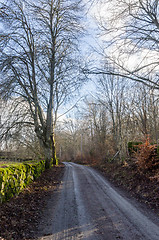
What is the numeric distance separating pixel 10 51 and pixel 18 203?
31.4 ft

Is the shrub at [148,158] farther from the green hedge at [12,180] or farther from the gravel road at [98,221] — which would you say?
A: the green hedge at [12,180]

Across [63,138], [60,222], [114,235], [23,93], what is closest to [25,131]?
[23,93]

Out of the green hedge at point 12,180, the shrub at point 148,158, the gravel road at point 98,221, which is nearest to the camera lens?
the gravel road at point 98,221

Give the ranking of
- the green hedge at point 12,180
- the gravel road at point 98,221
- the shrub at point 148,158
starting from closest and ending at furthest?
the gravel road at point 98,221 < the green hedge at point 12,180 < the shrub at point 148,158

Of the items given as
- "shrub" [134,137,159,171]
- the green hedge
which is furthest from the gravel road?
"shrub" [134,137,159,171]

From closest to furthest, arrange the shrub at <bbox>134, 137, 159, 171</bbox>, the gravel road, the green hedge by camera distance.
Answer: the gravel road < the green hedge < the shrub at <bbox>134, 137, 159, 171</bbox>

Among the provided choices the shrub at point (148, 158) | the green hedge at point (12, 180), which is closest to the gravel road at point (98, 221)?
the green hedge at point (12, 180)

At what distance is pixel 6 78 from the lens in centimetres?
1006

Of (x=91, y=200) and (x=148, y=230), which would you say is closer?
(x=148, y=230)

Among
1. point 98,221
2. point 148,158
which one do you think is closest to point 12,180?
point 98,221

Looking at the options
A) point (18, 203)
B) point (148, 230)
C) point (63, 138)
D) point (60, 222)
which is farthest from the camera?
point (63, 138)

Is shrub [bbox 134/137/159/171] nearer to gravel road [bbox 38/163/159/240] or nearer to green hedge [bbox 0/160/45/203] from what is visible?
gravel road [bbox 38/163/159/240]

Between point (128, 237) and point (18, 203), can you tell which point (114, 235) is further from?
point (18, 203)

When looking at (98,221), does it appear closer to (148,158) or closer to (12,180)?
(12,180)
